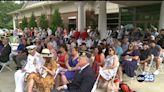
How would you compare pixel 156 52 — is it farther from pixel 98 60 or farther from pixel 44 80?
pixel 44 80

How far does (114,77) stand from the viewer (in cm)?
629

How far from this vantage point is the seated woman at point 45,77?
5197mm

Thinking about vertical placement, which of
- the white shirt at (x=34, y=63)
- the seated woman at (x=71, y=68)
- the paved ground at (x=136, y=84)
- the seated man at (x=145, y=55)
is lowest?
the paved ground at (x=136, y=84)

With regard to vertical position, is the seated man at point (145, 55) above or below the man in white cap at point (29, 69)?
below

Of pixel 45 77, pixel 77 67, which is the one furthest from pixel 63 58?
pixel 45 77

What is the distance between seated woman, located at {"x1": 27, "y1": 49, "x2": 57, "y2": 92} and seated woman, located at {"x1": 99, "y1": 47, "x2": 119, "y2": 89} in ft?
4.20

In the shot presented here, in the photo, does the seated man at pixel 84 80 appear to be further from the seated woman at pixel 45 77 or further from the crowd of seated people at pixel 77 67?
the seated woman at pixel 45 77

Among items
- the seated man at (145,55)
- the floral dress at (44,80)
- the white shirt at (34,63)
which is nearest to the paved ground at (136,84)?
the seated man at (145,55)

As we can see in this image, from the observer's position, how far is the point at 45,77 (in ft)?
17.2

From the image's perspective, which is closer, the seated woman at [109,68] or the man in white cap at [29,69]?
the man in white cap at [29,69]

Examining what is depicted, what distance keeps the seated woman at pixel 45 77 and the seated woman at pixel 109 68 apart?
4.20 feet

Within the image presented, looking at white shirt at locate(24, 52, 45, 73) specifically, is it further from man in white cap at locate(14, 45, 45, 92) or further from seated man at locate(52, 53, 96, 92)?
seated man at locate(52, 53, 96, 92)

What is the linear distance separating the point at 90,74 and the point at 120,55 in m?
3.80

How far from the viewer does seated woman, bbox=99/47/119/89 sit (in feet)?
20.5
